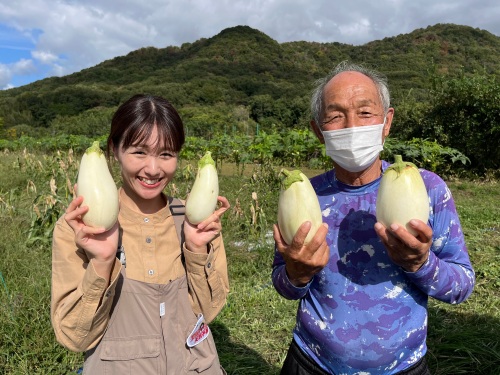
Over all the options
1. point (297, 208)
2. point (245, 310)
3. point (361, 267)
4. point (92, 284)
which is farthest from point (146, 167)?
point (245, 310)

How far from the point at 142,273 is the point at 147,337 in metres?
0.23

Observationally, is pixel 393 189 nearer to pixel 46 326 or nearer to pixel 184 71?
pixel 46 326

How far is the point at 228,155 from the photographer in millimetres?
11141

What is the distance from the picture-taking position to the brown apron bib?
148 cm

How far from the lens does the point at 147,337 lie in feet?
4.98

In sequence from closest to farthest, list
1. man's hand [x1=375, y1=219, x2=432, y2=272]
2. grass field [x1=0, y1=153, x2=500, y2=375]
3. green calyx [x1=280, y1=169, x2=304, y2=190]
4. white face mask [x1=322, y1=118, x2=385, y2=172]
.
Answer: man's hand [x1=375, y1=219, x2=432, y2=272] → green calyx [x1=280, y1=169, x2=304, y2=190] → white face mask [x1=322, y1=118, x2=385, y2=172] → grass field [x1=0, y1=153, x2=500, y2=375]

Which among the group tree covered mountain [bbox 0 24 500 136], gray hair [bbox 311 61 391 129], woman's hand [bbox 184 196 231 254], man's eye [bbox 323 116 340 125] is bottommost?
woman's hand [bbox 184 196 231 254]

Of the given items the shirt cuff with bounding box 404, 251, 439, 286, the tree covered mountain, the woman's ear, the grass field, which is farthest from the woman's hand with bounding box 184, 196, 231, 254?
the tree covered mountain

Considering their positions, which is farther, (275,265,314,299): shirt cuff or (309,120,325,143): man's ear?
(309,120,325,143): man's ear

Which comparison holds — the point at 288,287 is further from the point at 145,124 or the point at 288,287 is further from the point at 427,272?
the point at 145,124

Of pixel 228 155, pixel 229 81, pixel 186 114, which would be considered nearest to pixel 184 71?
pixel 229 81

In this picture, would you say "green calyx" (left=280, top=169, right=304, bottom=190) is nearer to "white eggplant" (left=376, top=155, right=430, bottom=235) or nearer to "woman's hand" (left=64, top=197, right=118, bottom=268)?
"white eggplant" (left=376, top=155, right=430, bottom=235)

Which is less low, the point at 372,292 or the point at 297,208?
the point at 297,208

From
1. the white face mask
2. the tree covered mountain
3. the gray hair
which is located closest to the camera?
the white face mask
